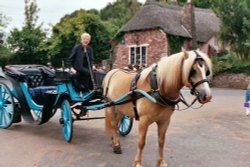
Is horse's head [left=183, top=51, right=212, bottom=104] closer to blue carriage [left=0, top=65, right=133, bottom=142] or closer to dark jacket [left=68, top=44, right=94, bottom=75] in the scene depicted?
blue carriage [left=0, top=65, right=133, bottom=142]

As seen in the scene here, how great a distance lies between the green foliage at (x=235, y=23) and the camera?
2325cm

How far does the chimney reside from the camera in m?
28.3

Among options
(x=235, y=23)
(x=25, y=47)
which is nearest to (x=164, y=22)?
(x=235, y=23)

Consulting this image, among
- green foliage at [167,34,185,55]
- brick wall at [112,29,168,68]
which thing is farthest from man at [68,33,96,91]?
green foliage at [167,34,185,55]

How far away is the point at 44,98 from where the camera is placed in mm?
7672

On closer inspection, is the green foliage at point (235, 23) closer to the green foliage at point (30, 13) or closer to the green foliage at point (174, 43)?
the green foliage at point (174, 43)

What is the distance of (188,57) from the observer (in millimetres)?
4527

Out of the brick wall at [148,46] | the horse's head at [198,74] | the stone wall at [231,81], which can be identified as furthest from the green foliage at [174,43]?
the horse's head at [198,74]

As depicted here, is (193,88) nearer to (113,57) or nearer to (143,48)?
(143,48)

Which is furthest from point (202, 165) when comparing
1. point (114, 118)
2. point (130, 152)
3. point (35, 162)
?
point (35, 162)

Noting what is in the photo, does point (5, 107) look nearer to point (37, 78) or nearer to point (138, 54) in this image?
point (37, 78)

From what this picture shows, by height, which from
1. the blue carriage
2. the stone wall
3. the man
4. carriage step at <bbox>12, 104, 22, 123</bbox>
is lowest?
the stone wall

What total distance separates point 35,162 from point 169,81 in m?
2.58

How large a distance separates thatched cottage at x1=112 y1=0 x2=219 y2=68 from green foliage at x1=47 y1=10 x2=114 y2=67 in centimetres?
177
